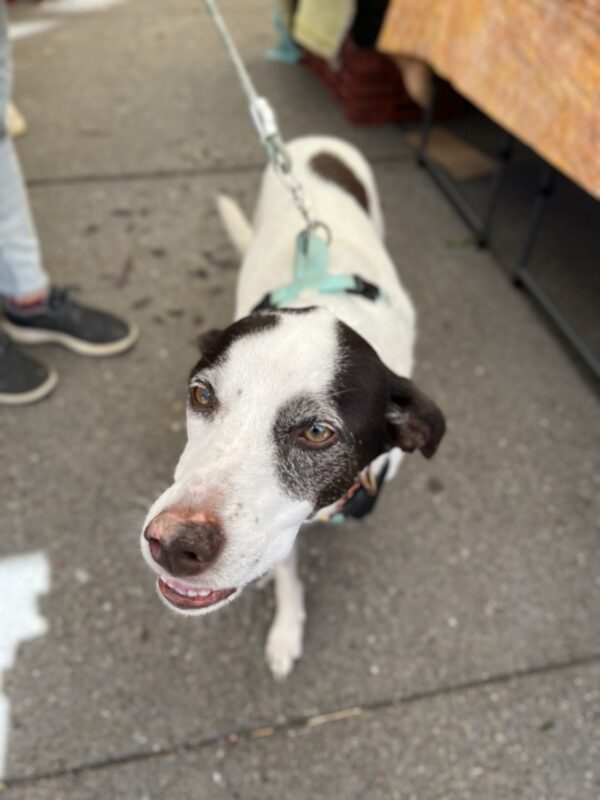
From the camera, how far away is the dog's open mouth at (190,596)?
4.21 ft

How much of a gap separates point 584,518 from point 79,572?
190 cm

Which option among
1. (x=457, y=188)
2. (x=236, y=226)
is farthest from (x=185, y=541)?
(x=457, y=188)

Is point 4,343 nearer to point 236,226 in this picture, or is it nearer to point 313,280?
point 236,226

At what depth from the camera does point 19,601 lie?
216 cm

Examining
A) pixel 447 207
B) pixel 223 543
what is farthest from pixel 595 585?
pixel 447 207

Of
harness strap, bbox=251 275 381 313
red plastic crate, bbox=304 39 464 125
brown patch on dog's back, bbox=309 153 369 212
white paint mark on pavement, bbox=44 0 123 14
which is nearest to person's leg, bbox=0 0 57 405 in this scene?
brown patch on dog's back, bbox=309 153 369 212

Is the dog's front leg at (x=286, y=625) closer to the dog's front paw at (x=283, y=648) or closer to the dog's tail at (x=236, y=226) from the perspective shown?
the dog's front paw at (x=283, y=648)

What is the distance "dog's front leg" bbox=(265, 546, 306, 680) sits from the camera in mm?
2033

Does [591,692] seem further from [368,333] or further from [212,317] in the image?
[212,317]

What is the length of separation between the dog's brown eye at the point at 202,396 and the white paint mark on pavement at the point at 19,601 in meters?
1.19

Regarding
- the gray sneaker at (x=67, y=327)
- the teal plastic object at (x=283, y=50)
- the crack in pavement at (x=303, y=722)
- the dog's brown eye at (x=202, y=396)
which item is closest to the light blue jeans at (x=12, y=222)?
the gray sneaker at (x=67, y=327)

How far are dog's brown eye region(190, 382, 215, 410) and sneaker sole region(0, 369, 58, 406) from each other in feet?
5.28

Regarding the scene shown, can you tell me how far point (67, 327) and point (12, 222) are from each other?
54cm

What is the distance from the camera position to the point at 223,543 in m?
1.18
